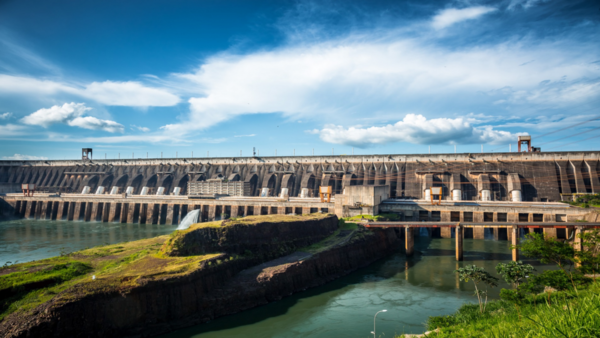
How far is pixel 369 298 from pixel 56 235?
46474 mm

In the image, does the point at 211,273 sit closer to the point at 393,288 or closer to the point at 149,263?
the point at 149,263

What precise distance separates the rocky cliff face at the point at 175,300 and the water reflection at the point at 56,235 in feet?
76.6

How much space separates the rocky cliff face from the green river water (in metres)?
0.74

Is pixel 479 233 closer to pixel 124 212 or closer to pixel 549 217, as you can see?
pixel 549 217

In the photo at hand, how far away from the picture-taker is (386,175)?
6444cm

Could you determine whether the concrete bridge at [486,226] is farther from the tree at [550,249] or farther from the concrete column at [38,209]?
the concrete column at [38,209]

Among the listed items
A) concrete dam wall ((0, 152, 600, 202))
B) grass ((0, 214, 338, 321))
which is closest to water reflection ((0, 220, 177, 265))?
grass ((0, 214, 338, 321))

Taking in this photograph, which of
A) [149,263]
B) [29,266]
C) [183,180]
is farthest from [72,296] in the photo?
[183,180]

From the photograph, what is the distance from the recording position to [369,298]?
2412cm

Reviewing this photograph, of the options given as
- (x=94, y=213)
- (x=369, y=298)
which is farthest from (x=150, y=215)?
(x=369, y=298)

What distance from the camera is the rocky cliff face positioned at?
1561cm

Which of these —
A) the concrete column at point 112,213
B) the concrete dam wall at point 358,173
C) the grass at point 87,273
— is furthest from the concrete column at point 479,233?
the concrete column at point 112,213

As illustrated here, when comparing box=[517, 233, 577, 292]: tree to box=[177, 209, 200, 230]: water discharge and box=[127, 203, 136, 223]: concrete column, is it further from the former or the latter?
box=[127, 203, 136, 223]: concrete column

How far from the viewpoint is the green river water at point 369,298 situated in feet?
63.5
